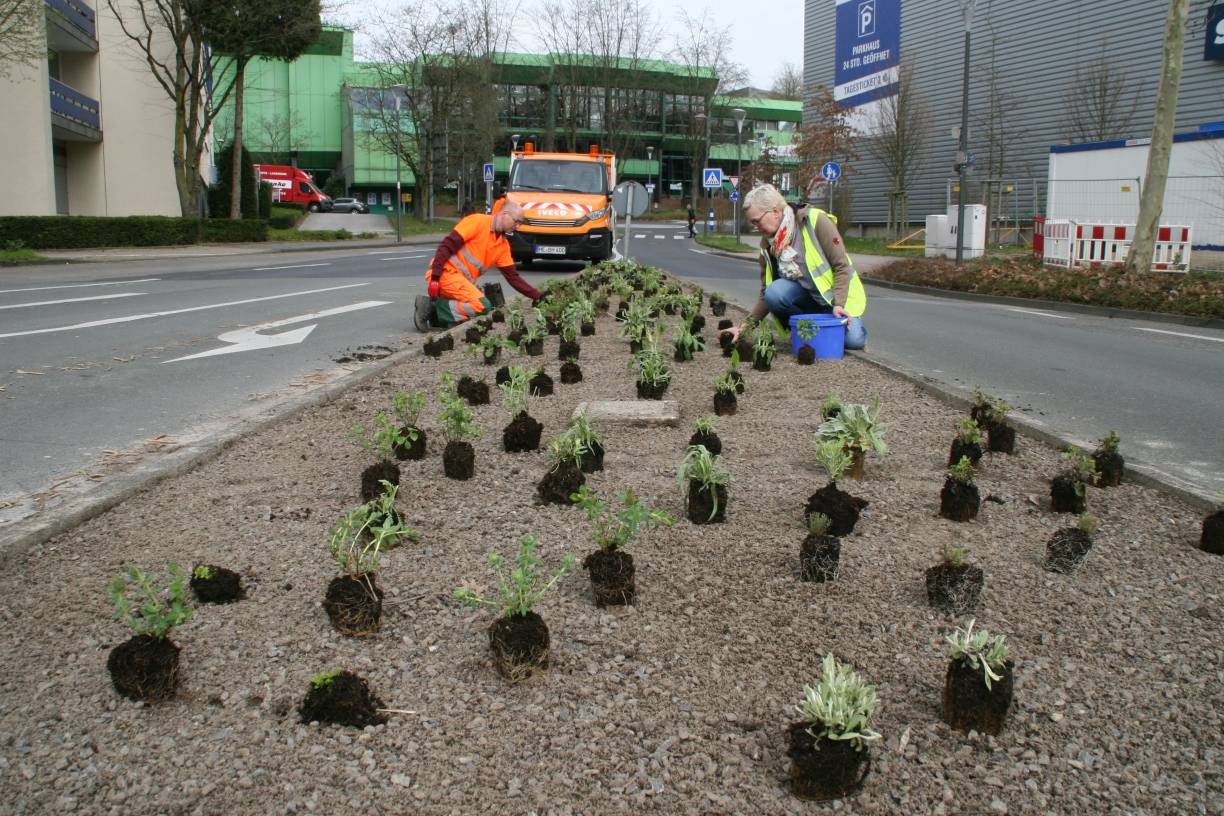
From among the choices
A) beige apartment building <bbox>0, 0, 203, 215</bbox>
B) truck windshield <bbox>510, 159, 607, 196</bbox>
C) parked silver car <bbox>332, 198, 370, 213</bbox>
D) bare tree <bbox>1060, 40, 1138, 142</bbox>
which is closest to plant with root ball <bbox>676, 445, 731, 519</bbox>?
truck windshield <bbox>510, 159, 607, 196</bbox>

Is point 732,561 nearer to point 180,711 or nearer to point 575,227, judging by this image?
point 180,711

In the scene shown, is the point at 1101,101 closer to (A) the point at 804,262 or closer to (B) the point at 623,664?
(A) the point at 804,262

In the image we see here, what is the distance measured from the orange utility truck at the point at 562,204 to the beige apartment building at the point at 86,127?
14.5m

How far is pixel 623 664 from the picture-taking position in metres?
2.82

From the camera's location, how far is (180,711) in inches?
102

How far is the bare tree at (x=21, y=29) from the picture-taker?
22188 millimetres

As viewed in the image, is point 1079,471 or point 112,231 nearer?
point 1079,471

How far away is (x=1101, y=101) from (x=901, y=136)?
7.94 metres

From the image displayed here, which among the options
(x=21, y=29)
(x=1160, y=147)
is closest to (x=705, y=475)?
(x=1160, y=147)

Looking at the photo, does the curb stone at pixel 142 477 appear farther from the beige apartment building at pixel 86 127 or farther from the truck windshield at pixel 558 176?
the beige apartment building at pixel 86 127

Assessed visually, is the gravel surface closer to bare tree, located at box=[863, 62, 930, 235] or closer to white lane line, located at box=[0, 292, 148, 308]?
white lane line, located at box=[0, 292, 148, 308]

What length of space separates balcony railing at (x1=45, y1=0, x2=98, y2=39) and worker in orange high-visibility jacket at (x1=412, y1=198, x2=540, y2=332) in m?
22.4

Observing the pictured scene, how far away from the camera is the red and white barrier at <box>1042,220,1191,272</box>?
21047mm

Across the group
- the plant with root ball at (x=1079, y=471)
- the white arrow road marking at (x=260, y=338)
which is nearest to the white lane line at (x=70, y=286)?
the white arrow road marking at (x=260, y=338)
